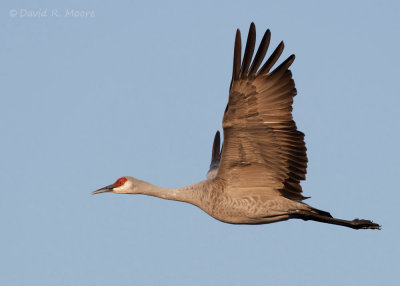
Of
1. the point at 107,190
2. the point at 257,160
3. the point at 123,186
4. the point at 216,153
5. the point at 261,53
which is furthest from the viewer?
the point at 216,153

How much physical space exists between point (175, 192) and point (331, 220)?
273cm

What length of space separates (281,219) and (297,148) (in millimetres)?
1441

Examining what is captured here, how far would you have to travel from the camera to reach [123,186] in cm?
1183

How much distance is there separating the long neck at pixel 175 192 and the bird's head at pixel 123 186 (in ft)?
0.36

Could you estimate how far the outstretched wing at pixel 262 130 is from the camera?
32.2ft

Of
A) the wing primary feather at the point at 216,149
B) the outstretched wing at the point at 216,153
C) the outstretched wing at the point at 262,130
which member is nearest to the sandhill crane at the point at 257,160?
the outstretched wing at the point at 262,130

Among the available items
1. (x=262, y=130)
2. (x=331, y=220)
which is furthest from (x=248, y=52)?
(x=331, y=220)

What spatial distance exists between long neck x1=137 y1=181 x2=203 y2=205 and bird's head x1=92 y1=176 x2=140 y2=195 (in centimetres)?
11

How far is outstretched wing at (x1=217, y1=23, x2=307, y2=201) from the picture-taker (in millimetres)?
9820

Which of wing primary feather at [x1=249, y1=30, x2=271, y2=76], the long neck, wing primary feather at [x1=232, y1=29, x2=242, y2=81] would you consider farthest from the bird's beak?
wing primary feather at [x1=249, y1=30, x2=271, y2=76]

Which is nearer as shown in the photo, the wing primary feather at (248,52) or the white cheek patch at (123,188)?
the wing primary feather at (248,52)

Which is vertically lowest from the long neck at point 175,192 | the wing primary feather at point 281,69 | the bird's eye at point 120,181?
the long neck at point 175,192

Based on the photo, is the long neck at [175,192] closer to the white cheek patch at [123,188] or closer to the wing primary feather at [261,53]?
the white cheek patch at [123,188]

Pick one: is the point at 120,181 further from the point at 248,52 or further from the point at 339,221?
the point at 339,221
